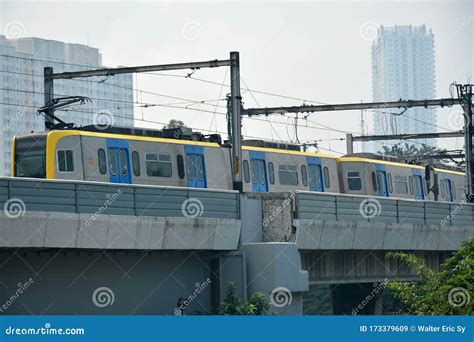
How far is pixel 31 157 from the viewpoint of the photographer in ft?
110

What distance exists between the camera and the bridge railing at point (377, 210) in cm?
3288

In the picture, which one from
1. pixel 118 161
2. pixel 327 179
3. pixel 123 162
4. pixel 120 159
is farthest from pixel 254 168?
pixel 118 161

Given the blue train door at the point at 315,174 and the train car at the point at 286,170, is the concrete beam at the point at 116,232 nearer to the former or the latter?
the train car at the point at 286,170

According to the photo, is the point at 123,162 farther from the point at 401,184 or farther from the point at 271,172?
the point at 401,184

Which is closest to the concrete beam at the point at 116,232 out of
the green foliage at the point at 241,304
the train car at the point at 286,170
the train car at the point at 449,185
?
the green foliage at the point at 241,304

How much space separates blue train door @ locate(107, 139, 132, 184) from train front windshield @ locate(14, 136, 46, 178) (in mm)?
1984

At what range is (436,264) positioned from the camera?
4016 centimetres

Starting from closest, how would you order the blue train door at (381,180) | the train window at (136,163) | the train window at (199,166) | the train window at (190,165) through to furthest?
the train window at (136,163) → the train window at (190,165) → the train window at (199,166) → the blue train door at (381,180)

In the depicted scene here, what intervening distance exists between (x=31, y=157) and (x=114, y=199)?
6922mm

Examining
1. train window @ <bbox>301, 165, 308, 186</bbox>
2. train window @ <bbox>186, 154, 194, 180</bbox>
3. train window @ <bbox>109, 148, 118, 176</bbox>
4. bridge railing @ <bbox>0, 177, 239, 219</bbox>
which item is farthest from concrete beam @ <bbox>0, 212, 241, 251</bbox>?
train window @ <bbox>301, 165, 308, 186</bbox>

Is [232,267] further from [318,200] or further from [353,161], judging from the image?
[353,161]

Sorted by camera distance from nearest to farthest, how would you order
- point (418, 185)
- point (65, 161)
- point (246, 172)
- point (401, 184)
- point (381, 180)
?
point (65, 161) → point (246, 172) → point (381, 180) → point (401, 184) → point (418, 185)

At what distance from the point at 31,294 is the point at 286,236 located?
8311mm
